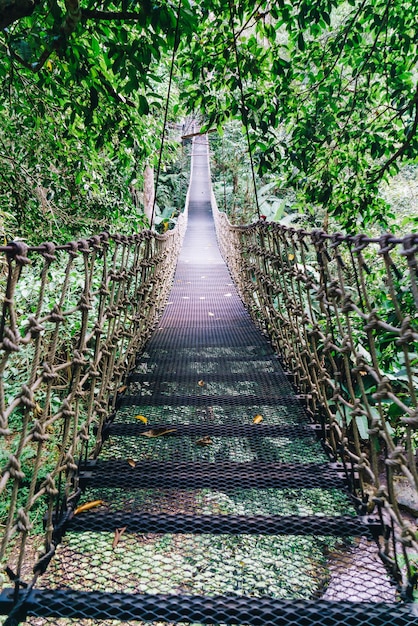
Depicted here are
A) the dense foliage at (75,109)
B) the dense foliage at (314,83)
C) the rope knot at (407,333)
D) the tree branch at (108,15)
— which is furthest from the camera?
the dense foliage at (314,83)

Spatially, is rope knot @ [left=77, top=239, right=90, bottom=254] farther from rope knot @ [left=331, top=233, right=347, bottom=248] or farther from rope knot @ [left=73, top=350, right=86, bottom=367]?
rope knot @ [left=331, top=233, right=347, bottom=248]

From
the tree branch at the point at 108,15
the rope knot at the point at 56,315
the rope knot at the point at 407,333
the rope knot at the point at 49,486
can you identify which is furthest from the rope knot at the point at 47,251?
the tree branch at the point at 108,15

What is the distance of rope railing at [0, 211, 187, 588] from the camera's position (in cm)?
84

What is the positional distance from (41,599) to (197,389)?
1.15m

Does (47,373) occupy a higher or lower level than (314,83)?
lower

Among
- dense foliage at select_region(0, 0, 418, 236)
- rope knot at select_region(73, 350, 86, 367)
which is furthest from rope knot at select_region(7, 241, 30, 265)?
dense foliage at select_region(0, 0, 418, 236)

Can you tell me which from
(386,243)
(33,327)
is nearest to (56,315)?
(33,327)

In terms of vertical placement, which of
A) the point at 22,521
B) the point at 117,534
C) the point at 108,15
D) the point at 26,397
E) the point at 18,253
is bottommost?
the point at 117,534

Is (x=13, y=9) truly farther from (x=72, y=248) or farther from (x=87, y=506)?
Answer: (x=87, y=506)

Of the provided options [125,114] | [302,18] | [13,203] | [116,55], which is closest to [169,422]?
[116,55]

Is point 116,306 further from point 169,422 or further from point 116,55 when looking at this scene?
point 116,55

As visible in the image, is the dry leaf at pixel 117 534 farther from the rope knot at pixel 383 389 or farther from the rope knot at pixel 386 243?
the rope knot at pixel 386 243

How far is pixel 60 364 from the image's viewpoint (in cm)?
191

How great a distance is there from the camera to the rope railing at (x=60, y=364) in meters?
0.84
